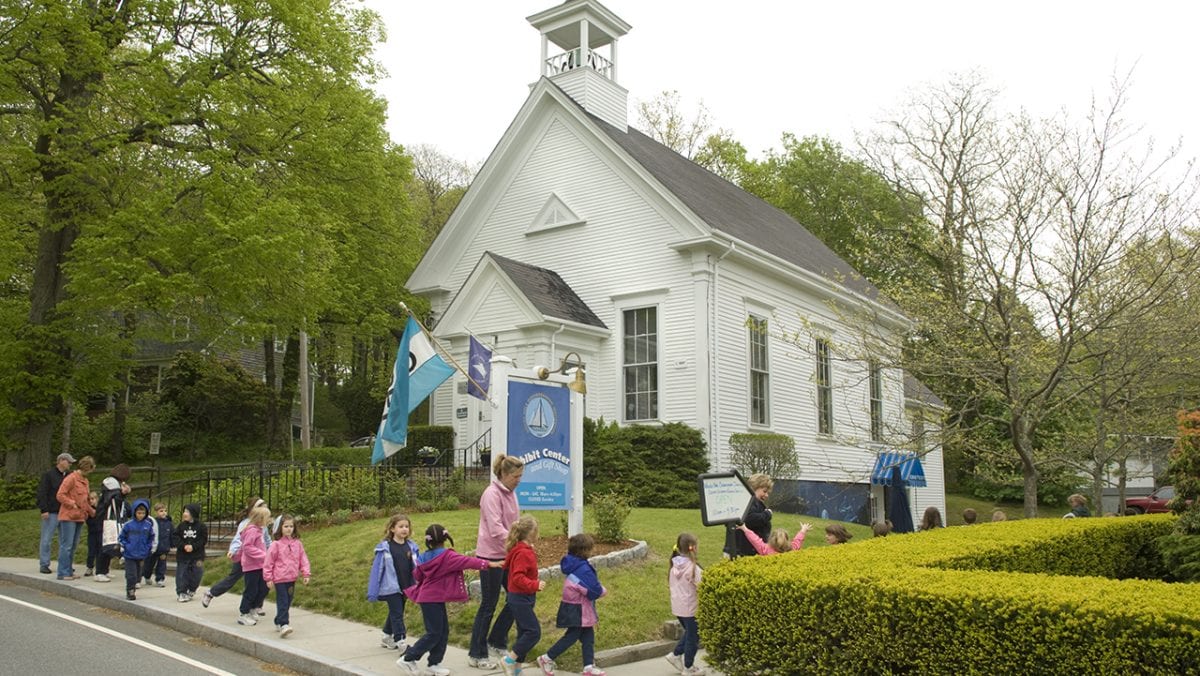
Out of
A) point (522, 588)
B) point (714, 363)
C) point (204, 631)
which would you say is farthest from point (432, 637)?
point (714, 363)

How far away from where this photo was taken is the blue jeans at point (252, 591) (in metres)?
10.6

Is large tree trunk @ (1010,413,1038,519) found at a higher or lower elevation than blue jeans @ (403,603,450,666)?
higher

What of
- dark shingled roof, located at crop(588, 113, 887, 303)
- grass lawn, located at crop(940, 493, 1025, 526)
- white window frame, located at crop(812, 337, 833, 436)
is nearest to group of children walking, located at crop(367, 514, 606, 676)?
dark shingled roof, located at crop(588, 113, 887, 303)

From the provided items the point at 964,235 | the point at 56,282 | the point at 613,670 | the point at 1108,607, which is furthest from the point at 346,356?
the point at 1108,607

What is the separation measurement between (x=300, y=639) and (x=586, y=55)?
64.3 feet

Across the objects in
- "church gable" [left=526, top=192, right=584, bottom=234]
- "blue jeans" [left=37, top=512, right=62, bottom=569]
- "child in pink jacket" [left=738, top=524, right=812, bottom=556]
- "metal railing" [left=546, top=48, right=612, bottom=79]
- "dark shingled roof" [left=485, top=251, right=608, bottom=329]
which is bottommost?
"blue jeans" [left=37, top=512, right=62, bottom=569]

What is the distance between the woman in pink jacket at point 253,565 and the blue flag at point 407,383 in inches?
64.2

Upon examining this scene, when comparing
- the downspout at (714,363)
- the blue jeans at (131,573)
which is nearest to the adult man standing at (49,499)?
the blue jeans at (131,573)

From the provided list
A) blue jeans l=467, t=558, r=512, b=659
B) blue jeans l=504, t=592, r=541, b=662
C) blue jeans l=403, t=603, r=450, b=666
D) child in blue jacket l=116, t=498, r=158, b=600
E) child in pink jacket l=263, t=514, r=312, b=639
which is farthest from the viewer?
child in blue jacket l=116, t=498, r=158, b=600

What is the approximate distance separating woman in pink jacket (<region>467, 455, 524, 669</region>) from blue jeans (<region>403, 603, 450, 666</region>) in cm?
44

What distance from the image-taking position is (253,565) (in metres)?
10.6

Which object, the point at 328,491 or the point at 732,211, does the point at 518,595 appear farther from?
the point at 732,211

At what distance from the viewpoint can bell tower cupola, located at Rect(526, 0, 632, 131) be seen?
83.3 ft

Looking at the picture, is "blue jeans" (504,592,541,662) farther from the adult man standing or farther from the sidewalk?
the adult man standing
